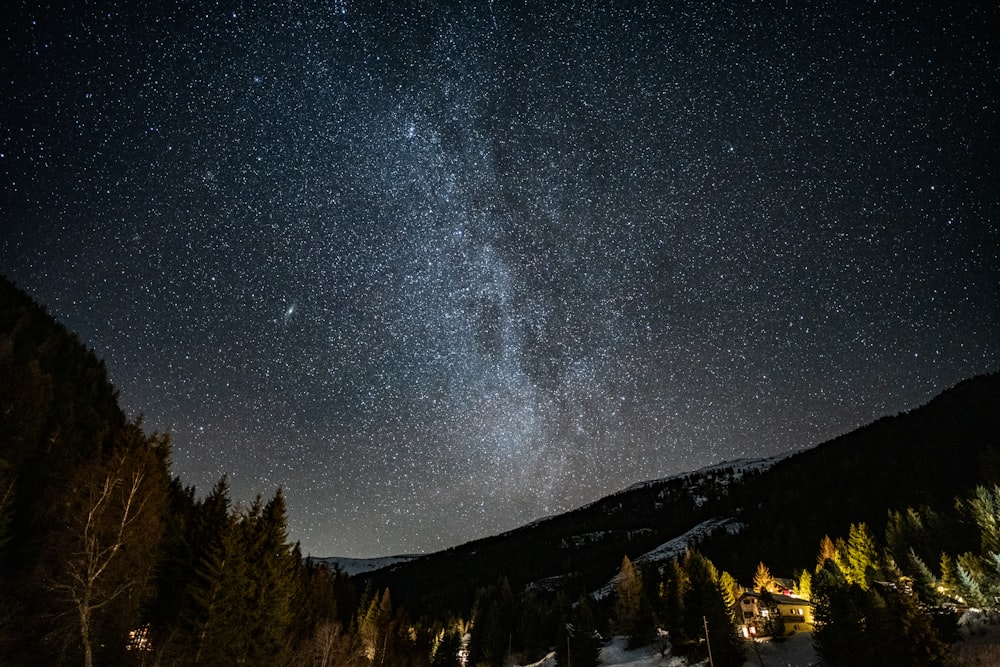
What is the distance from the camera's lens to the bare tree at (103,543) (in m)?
18.2

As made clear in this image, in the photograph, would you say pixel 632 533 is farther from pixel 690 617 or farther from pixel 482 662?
pixel 690 617

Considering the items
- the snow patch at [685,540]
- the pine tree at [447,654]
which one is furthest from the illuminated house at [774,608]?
the snow patch at [685,540]

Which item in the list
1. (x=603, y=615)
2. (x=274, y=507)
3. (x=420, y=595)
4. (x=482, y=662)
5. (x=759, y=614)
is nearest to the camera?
(x=274, y=507)

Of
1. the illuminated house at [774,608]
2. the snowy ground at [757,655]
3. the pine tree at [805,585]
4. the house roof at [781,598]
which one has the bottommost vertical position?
the snowy ground at [757,655]

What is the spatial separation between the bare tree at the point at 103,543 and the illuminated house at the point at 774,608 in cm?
6623

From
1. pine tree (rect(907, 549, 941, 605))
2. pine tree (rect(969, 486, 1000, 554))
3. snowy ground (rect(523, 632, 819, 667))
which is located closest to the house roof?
snowy ground (rect(523, 632, 819, 667))

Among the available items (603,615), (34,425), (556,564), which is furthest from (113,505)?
(556,564)

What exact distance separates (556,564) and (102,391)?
159218mm

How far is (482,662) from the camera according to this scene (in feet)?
263

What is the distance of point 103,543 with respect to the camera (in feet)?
67.1

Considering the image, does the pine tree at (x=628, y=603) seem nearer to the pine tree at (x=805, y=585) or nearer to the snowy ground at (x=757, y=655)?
the snowy ground at (x=757, y=655)

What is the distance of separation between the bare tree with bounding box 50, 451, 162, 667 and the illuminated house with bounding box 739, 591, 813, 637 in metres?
66.2

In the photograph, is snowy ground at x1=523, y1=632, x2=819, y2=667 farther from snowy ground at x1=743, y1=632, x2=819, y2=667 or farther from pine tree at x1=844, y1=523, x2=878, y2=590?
pine tree at x1=844, y1=523, x2=878, y2=590

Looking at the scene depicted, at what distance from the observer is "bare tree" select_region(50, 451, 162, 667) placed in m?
18.2
